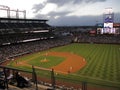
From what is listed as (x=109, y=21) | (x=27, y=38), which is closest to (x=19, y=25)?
(x=27, y=38)

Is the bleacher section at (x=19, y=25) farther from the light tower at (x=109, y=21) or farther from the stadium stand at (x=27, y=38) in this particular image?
the light tower at (x=109, y=21)

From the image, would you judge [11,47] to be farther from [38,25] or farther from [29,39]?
[38,25]

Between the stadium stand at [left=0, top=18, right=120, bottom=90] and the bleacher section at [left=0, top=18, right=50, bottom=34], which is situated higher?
the bleacher section at [left=0, top=18, right=50, bottom=34]

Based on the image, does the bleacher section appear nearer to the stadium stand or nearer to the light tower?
the stadium stand

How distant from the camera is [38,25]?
289 feet

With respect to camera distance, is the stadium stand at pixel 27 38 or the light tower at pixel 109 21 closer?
the stadium stand at pixel 27 38

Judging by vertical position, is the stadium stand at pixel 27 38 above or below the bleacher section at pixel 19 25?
below

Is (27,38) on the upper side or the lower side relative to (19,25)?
lower

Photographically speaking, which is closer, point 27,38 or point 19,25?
point 27,38

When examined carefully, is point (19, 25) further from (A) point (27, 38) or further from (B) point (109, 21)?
(B) point (109, 21)

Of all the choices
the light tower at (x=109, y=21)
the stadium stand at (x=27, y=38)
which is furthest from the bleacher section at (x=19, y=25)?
the light tower at (x=109, y=21)

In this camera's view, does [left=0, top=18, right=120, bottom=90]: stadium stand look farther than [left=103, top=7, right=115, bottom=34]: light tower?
No

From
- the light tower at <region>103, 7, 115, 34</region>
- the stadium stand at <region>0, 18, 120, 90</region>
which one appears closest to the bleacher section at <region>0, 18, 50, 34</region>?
the stadium stand at <region>0, 18, 120, 90</region>

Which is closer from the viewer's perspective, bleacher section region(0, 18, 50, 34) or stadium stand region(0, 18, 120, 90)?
stadium stand region(0, 18, 120, 90)
